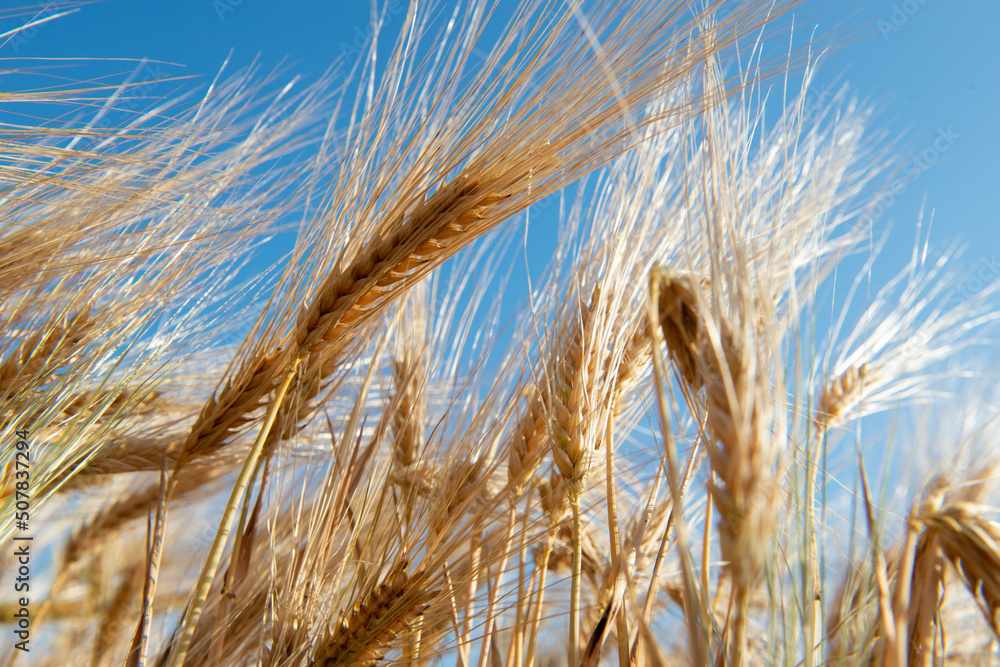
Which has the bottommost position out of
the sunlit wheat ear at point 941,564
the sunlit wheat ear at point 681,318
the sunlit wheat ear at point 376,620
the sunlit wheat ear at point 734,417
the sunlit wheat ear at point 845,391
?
the sunlit wheat ear at point 376,620

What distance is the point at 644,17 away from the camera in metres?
0.77

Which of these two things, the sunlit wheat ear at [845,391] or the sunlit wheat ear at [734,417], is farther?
the sunlit wheat ear at [845,391]

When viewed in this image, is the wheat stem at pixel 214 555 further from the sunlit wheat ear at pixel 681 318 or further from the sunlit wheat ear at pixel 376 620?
the sunlit wheat ear at pixel 681 318

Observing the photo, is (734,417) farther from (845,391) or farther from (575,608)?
(845,391)

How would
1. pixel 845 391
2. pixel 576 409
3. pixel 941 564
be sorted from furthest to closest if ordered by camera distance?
pixel 845 391 < pixel 576 409 < pixel 941 564

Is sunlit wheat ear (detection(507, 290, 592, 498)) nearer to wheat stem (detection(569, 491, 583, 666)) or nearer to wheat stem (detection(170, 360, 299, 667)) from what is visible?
wheat stem (detection(569, 491, 583, 666))

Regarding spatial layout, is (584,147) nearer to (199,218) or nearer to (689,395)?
(689,395)

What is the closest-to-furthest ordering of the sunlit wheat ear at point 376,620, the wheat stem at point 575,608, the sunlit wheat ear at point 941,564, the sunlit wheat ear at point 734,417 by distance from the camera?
the sunlit wheat ear at point 734,417, the sunlit wheat ear at point 941,564, the wheat stem at point 575,608, the sunlit wheat ear at point 376,620

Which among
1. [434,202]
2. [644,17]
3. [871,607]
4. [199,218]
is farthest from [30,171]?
[871,607]

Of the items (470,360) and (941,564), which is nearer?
(941,564)

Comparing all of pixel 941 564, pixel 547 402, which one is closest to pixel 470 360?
pixel 547 402

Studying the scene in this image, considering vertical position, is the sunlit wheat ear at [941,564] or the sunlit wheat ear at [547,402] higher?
the sunlit wheat ear at [547,402]

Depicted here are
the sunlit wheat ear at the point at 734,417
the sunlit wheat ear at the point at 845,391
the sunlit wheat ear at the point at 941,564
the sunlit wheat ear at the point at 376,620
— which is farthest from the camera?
the sunlit wheat ear at the point at 845,391

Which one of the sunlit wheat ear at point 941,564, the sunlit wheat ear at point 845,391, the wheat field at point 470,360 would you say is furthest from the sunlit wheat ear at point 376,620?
the sunlit wheat ear at point 845,391
